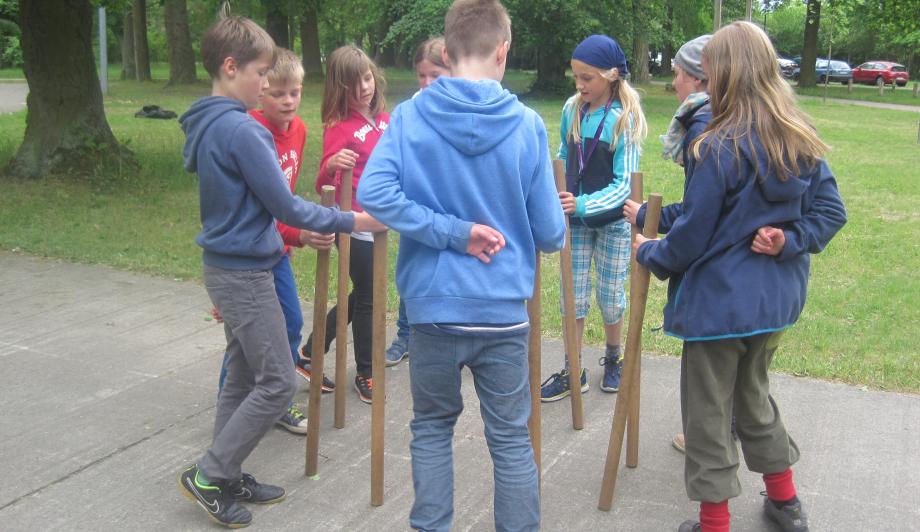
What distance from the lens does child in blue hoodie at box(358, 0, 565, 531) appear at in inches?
108

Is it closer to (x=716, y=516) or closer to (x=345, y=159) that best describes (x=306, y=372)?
(x=345, y=159)

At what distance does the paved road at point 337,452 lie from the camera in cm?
345

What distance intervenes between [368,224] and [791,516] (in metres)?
1.85

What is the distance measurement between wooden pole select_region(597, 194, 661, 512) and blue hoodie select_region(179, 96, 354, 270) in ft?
3.60

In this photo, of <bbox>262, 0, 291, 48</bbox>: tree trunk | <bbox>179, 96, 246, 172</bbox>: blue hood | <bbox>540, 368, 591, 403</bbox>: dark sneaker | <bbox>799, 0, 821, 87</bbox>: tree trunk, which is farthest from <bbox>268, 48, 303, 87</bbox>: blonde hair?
<bbox>799, 0, 821, 87</bbox>: tree trunk

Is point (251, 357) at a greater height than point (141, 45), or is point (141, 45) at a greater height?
point (141, 45)

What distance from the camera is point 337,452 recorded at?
399 centimetres

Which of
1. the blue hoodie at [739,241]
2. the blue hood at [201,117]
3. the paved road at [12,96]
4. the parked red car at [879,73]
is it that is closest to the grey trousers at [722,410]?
the blue hoodie at [739,241]

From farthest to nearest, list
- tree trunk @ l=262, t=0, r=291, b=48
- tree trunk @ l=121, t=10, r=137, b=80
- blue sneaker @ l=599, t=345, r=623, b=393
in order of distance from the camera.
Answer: tree trunk @ l=121, t=10, r=137, b=80 < tree trunk @ l=262, t=0, r=291, b=48 < blue sneaker @ l=599, t=345, r=623, b=393

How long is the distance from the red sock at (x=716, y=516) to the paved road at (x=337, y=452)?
11.4 inches

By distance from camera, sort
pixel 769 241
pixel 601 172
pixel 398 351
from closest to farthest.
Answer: pixel 769 241 → pixel 601 172 → pixel 398 351

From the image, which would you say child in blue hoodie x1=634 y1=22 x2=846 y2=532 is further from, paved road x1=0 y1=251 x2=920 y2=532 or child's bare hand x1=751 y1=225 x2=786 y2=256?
paved road x1=0 y1=251 x2=920 y2=532

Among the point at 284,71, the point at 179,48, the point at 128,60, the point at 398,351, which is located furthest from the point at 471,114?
the point at 128,60

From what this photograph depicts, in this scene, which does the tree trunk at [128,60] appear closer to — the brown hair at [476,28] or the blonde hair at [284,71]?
the blonde hair at [284,71]
